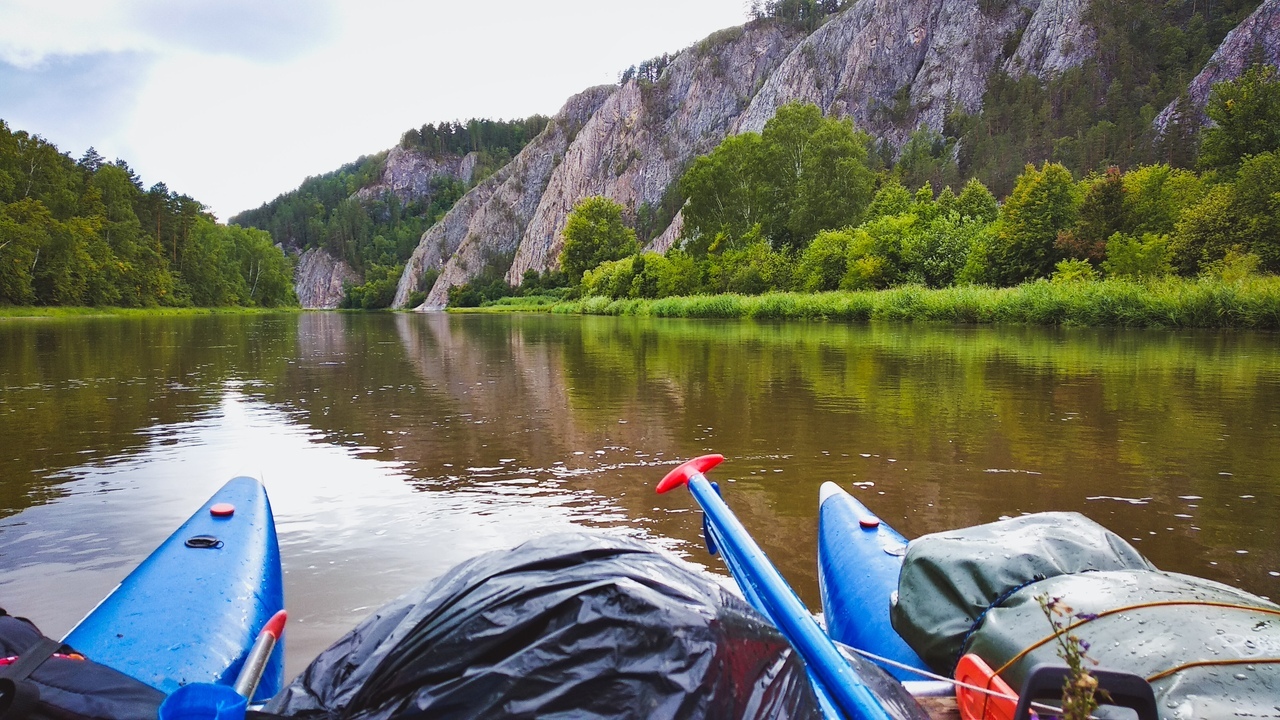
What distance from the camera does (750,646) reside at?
149 centimetres

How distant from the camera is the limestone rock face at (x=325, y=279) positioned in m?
158

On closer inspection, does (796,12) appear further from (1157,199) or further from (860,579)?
(860,579)

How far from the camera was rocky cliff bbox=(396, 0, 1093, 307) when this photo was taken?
83000 mm

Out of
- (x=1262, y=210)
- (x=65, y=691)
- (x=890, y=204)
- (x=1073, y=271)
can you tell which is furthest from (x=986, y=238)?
(x=65, y=691)

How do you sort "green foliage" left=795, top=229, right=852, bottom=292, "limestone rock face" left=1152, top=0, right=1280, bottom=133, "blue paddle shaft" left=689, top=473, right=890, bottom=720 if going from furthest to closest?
1. "limestone rock face" left=1152, top=0, right=1280, bottom=133
2. "green foliage" left=795, top=229, right=852, bottom=292
3. "blue paddle shaft" left=689, top=473, right=890, bottom=720

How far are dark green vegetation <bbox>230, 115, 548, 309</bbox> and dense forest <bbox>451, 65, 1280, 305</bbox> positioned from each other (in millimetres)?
102163

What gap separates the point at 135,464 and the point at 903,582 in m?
6.39

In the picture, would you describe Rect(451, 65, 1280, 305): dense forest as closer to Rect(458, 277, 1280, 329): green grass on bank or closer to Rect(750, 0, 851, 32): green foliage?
Rect(458, 277, 1280, 329): green grass on bank

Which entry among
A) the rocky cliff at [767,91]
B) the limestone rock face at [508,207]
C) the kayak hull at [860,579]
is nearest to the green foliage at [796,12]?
the rocky cliff at [767,91]

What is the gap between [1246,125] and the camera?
36.7m

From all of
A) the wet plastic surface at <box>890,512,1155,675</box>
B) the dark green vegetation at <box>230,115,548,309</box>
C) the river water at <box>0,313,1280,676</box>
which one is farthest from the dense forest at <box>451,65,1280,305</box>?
the dark green vegetation at <box>230,115,548,309</box>

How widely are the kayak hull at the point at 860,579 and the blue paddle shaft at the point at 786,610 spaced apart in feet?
1.90

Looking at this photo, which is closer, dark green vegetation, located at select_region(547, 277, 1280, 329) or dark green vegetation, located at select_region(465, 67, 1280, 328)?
dark green vegetation, located at select_region(547, 277, 1280, 329)

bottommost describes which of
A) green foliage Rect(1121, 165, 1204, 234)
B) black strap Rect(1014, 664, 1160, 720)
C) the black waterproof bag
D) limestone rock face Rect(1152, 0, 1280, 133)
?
the black waterproof bag
